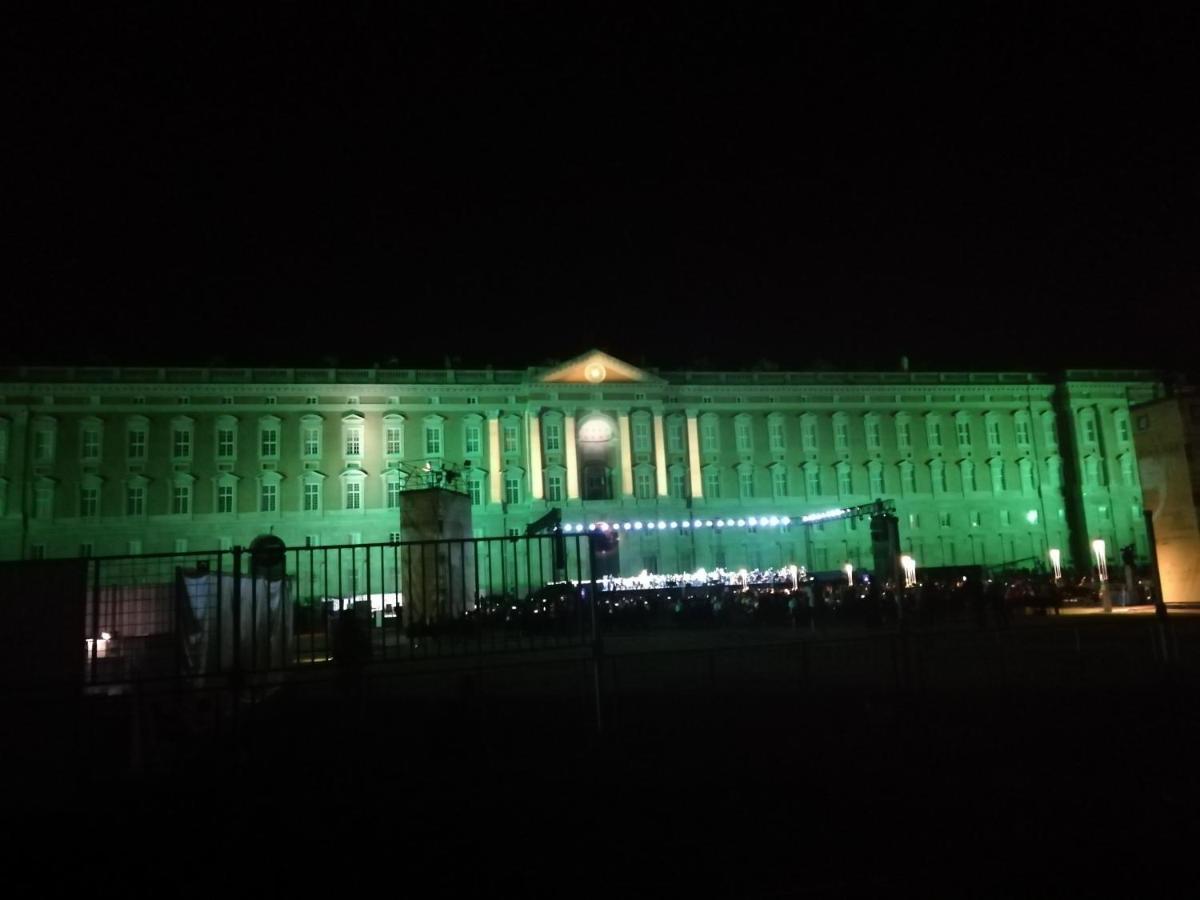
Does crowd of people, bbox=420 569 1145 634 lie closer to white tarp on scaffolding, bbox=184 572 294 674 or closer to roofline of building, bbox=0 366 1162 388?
white tarp on scaffolding, bbox=184 572 294 674

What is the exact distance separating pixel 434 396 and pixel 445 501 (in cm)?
3088

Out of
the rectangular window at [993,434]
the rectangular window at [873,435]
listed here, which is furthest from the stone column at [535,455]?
the rectangular window at [993,434]

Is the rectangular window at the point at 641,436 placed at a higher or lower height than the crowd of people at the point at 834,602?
higher

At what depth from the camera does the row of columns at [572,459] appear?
198 feet

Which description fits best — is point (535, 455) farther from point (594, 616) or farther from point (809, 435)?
point (594, 616)

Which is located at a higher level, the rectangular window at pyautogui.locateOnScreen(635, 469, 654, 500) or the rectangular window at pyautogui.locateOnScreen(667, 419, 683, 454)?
the rectangular window at pyautogui.locateOnScreen(667, 419, 683, 454)

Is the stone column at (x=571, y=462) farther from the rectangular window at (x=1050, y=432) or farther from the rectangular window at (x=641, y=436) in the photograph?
the rectangular window at (x=1050, y=432)

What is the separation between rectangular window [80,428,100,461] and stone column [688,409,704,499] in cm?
3822

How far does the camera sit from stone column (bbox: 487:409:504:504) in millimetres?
60094

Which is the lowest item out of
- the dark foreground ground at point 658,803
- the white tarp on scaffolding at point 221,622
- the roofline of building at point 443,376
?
the dark foreground ground at point 658,803

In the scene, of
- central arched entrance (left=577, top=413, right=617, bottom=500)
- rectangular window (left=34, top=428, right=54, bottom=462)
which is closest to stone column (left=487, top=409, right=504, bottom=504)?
central arched entrance (left=577, top=413, right=617, bottom=500)

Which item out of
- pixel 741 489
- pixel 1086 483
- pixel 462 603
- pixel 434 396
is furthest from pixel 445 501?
pixel 1086 483

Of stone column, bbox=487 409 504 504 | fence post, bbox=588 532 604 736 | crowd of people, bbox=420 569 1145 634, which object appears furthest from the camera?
stone column, bbox=487 409 504 504

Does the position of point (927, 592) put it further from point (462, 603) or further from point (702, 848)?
point (702, 848)
